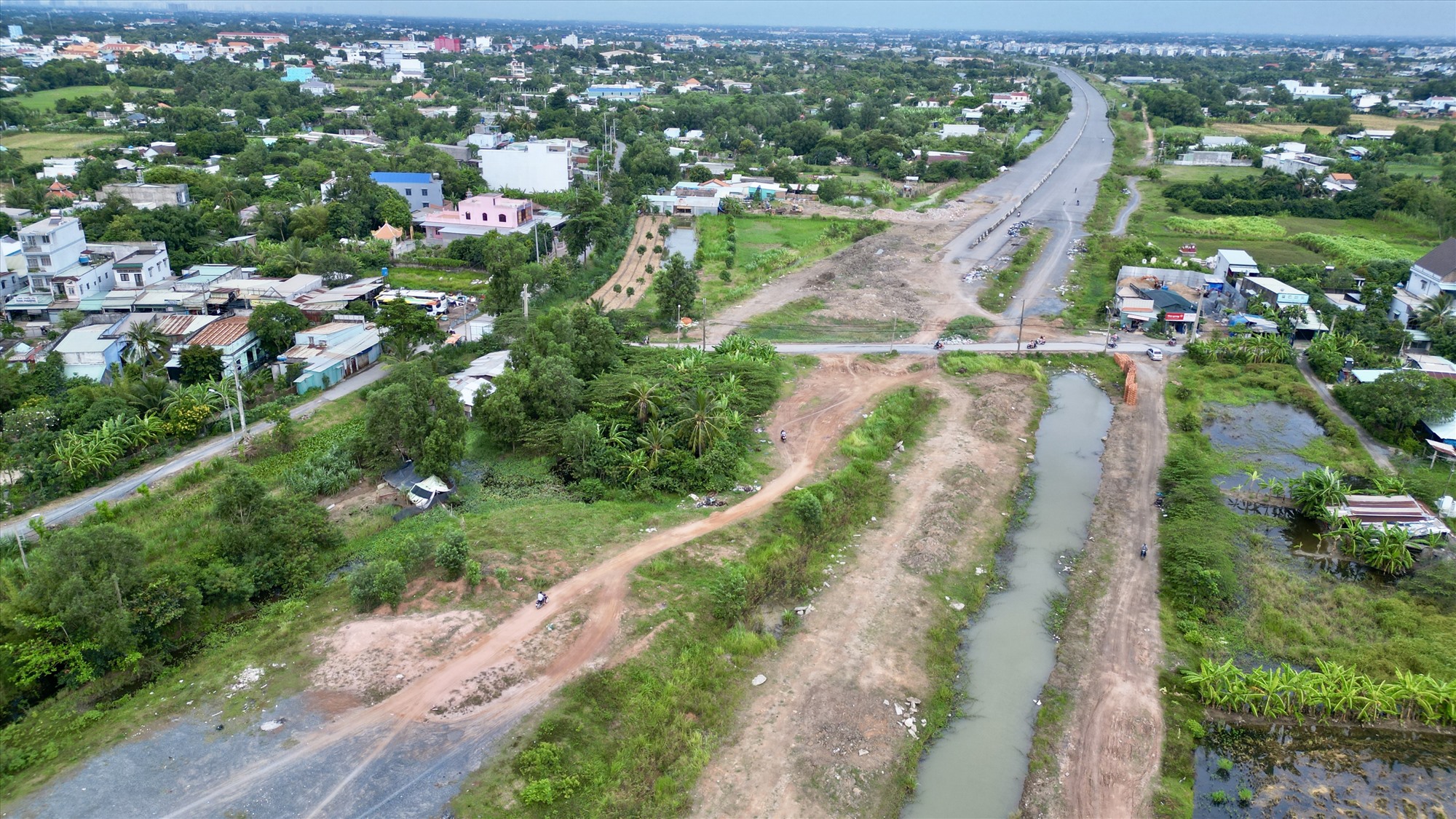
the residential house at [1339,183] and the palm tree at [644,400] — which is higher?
the residential house at [1339,183]

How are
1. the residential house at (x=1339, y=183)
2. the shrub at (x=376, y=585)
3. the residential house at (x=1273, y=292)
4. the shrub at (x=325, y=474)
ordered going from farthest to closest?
the residential house at (x=1339, y=183) → the residential house at (x=1273, y=292) → the shrub at (x=325, y=474) → the shrub at (x=376, y=585)

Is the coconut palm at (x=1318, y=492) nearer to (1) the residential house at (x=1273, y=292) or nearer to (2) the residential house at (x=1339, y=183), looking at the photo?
(1) the residential house at (x=1273, y=292)

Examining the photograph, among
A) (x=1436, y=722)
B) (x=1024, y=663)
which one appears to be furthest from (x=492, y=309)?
(x=1436, y=722)

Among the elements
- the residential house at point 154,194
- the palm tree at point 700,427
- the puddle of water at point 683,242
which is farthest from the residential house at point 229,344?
the puddle of water at point 683,242

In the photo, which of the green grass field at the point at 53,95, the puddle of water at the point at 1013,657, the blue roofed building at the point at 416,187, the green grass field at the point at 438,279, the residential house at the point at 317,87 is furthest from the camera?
the residential house at the point at 317,87

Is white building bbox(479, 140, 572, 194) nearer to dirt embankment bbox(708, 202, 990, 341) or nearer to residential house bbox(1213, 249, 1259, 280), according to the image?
dirt embankment bbox(708, 202, 990, 341)

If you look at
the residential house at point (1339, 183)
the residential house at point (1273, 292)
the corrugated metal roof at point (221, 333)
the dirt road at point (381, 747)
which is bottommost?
the dirt road at point (381, 747)

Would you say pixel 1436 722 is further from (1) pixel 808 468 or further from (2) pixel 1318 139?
(2) pixel 1318 139
